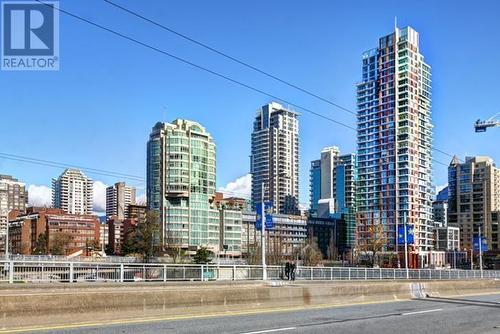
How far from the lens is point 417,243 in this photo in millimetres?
171375

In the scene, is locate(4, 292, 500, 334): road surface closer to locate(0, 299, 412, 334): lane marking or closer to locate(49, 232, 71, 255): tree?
locate(0, 299, 412, 334): lane marking

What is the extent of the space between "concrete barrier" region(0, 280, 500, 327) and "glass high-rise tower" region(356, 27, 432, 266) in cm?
12905

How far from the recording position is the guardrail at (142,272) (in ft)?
106

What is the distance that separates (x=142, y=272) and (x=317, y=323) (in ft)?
75.6

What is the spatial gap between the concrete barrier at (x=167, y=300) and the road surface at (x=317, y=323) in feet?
1.45

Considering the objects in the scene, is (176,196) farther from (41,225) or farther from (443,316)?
(443,316)

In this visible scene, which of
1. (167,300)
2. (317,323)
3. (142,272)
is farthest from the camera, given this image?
(142,272)

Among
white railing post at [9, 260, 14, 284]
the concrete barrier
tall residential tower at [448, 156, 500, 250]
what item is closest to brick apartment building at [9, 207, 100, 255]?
Answer: tall residential tower at [448, 156, 500, 250]

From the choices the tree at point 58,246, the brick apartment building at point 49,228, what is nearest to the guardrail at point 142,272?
the tree at point 58,246

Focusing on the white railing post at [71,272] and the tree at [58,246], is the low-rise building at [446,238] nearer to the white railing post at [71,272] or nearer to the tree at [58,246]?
the tree at [58,246]

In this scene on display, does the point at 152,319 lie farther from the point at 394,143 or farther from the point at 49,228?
the point at 49,228

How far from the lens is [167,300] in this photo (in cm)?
1666

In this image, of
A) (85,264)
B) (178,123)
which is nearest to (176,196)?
(178,123)

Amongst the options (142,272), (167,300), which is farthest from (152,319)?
(142,272)
